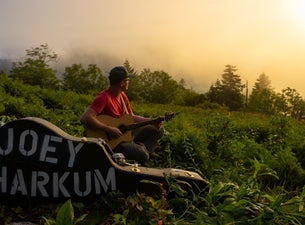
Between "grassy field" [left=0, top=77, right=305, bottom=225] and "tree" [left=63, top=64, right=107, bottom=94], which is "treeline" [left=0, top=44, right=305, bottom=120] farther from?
"grassy field" [left=0, top=77, right=305, bottom=225]

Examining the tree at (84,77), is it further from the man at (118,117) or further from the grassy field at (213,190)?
the man at (118,117)

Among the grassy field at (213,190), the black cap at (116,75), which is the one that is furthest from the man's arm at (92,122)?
the grassy field at (213,190)

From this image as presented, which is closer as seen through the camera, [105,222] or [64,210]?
[64,210]

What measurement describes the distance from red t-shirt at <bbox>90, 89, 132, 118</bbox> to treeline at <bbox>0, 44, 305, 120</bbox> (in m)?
61.2

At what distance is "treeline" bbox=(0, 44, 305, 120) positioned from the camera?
69562 mm

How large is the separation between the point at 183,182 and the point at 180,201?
188 millimetres

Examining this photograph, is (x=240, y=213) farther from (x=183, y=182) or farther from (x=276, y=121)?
(x=276, y=121)

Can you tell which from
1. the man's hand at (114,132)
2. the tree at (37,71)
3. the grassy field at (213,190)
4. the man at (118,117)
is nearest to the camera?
the grassy field at (213,190)

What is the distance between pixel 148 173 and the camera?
14.5 feet

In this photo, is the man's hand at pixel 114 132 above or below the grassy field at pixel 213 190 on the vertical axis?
above

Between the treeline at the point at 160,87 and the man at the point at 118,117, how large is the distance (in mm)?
61009

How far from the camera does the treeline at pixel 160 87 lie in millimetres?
69562

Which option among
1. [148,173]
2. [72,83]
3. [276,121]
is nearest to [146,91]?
[72,83]

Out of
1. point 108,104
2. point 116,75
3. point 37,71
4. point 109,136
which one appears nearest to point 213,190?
point 109,136
